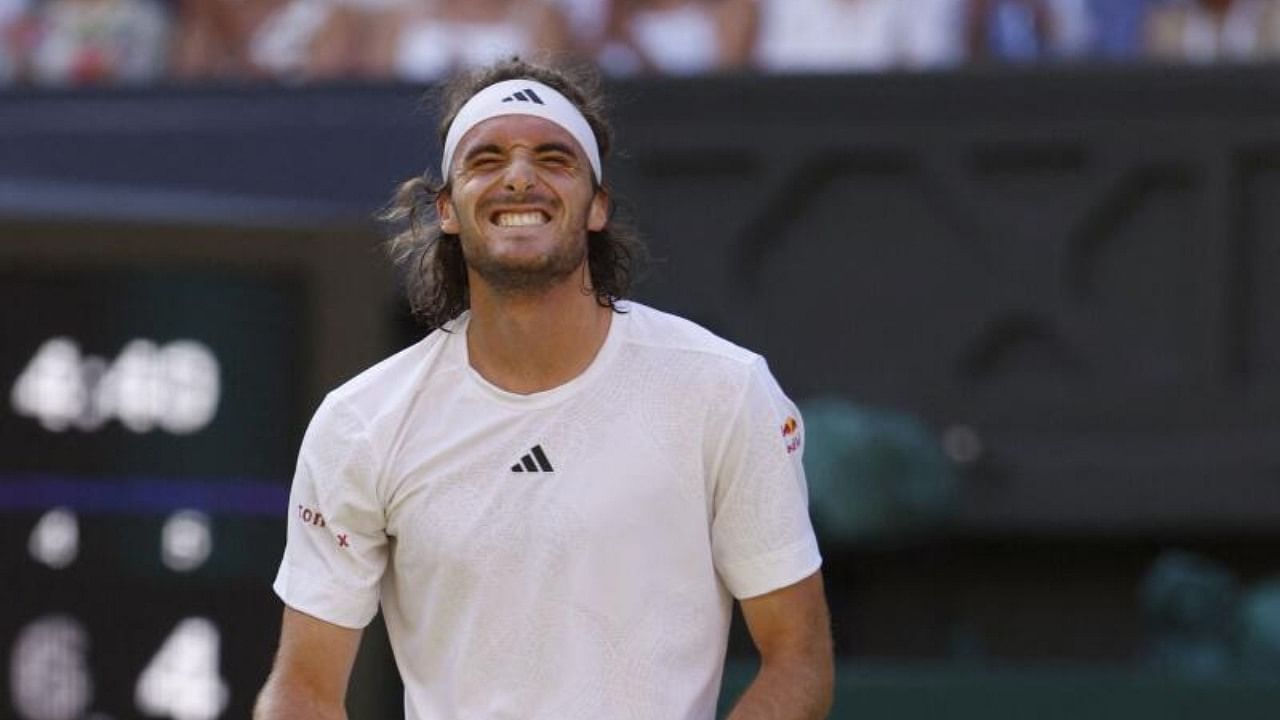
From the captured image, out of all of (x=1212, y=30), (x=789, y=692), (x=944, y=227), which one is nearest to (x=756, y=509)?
(x=789, y=692)

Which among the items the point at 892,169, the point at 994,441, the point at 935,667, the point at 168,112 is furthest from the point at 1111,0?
the point at 168,112

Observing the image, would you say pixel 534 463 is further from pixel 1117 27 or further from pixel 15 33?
pixel 15 33

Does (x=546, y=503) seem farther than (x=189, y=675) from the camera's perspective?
No

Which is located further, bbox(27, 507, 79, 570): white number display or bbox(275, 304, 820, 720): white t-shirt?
bbox(27, 507, 79, 570): white number display

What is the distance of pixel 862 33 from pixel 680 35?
1.70 feet

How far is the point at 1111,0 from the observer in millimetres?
7602

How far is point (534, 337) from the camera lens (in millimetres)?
3641

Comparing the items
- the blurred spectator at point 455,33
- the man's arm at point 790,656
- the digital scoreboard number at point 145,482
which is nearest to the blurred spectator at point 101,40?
the blurred spectator at point 455,33

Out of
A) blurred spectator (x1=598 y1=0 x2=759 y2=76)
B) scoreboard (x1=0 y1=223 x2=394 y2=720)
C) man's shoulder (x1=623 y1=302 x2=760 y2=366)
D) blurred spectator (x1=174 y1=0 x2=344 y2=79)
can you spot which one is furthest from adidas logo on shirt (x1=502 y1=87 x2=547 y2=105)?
blurred spectator (x1=174 y1=0 x2=344 y2=79)

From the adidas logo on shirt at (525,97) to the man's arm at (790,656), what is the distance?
717 mm

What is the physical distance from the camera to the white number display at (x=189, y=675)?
264 inches

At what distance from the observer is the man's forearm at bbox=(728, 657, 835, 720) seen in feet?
11.5

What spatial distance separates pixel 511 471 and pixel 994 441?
4.21 metres

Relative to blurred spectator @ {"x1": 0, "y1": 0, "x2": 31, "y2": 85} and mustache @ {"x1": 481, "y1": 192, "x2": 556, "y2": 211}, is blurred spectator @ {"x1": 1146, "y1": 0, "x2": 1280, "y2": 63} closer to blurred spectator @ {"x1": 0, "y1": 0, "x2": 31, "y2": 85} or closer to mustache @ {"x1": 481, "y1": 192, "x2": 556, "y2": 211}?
blurred spectator @ {"x1": 0, "y1": 0, "x2": 31, "y2": 85}
